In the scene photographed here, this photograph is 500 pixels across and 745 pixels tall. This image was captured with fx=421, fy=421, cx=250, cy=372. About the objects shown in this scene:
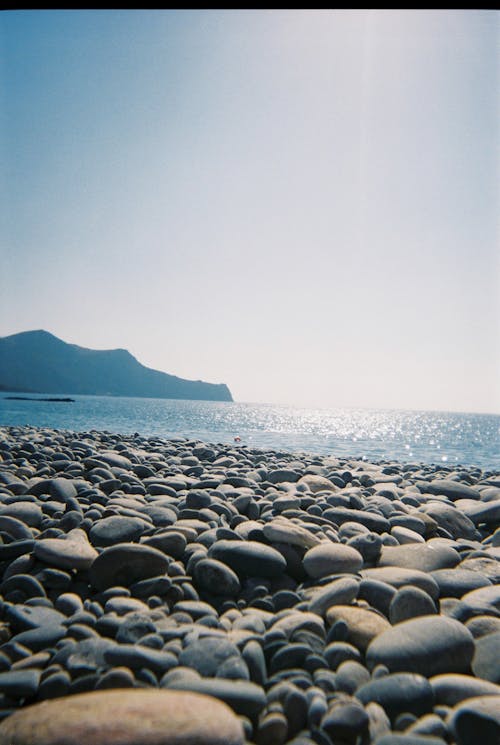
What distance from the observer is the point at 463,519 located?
4.20 meters

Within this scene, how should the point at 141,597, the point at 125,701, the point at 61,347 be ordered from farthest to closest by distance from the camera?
the point at 61,347, the point at 141,597, the point at 125,701

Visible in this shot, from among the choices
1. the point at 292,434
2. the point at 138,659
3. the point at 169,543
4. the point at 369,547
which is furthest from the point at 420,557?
the point at 292,434

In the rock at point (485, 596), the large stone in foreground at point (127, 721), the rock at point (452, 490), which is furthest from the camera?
the rock at point (452, 490)

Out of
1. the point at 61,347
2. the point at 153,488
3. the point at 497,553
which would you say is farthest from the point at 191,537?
the point at 61,347

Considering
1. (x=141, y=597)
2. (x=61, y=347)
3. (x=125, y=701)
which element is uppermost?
(x=61, y=347)

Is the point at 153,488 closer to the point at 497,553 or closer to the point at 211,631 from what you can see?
the point at 211,631

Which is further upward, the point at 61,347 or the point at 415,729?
the point at 61,347

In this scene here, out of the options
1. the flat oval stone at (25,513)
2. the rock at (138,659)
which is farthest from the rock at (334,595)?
the flat oval stone at (25,513)

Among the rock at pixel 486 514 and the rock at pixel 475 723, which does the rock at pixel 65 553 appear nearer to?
the rock at pixel 475 723

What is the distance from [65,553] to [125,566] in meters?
0.44

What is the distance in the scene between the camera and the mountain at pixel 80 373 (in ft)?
406

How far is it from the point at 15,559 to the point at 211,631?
5.22 ft

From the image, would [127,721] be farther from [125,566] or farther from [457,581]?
[457,581]

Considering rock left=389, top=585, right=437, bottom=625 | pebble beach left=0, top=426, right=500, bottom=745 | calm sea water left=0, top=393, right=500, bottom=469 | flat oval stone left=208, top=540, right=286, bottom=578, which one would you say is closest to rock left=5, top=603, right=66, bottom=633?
pebble beach left=0, top=426, right=500, bottom=745
